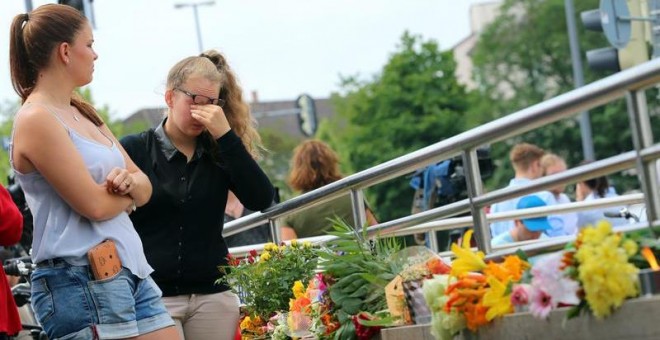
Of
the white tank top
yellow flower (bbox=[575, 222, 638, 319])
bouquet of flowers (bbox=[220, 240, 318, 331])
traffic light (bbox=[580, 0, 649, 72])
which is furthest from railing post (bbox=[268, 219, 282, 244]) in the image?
traffic light (bbox=[580, 0, 649, 72])

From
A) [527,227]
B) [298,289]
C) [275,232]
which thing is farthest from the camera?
[527,227]

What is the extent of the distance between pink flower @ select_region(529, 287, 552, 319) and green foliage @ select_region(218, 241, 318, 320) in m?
2.27

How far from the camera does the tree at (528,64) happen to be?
232ft

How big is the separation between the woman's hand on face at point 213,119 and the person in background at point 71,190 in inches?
38.7

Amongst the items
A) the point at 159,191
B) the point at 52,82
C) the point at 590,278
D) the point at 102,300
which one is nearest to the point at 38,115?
the point at 52,82

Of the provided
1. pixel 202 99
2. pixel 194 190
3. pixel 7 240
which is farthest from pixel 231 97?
pixel 7 240

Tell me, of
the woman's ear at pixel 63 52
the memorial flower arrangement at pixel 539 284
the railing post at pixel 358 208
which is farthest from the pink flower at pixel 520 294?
the railing post at pixel 358 208

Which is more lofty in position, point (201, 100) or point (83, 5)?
point (83, 5)

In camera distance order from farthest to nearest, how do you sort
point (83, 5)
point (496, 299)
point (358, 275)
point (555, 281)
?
point (83, 5)
point (358, 275)
point (496, 299)
point (555, 281)

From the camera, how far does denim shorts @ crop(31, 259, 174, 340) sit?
16.7 ft

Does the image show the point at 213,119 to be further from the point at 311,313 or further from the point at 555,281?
the point at 555,281

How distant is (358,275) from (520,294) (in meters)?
1.39

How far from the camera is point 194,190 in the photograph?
6.51 meters

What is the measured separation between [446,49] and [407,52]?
6.49ft
